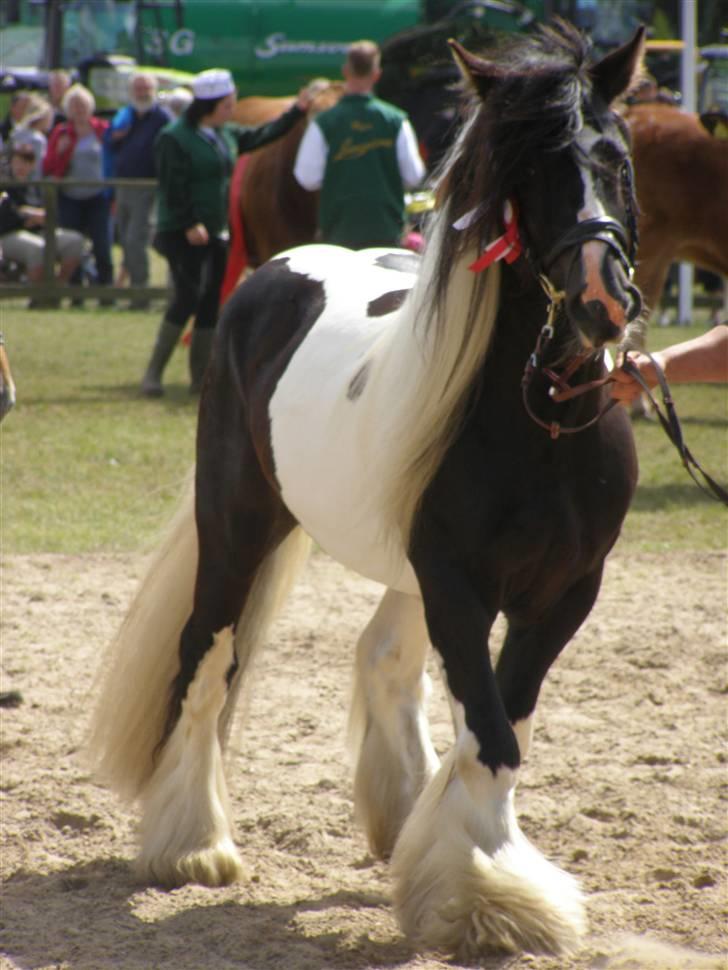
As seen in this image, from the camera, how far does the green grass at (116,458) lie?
7.10 m

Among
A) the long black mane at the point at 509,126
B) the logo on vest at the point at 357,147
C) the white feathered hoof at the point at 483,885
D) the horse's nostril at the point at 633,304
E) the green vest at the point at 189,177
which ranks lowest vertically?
the white feathered hoof at the point at 483,885

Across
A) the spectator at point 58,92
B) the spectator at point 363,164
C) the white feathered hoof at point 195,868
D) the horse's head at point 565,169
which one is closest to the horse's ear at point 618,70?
the horse's head at point 565,169

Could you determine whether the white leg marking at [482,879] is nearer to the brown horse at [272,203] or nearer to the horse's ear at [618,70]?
the horse's ear at [618,70]

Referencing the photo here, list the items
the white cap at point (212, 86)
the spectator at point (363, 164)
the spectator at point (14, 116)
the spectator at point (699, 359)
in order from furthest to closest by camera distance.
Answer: the spectator at point (14, 116)
the white cap at point (212, 86)
the spectator at point (363, 164)
the spectator at point (699, 359)

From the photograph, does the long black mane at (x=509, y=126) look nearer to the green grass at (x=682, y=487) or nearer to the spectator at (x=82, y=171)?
the green grass at (x=682, y=487)

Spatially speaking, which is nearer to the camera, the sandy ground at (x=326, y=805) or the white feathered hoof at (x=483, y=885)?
the white feathered hoof at (x=483, y=885)

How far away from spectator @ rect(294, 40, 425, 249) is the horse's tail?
5516 mm

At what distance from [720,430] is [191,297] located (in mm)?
3803

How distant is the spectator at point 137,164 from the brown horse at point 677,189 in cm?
800

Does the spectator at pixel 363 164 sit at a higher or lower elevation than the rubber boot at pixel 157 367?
higher

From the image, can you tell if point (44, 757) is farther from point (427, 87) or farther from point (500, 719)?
point (427, 87)

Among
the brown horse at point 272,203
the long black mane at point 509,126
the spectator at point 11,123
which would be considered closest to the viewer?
the long black mane at point 509,126

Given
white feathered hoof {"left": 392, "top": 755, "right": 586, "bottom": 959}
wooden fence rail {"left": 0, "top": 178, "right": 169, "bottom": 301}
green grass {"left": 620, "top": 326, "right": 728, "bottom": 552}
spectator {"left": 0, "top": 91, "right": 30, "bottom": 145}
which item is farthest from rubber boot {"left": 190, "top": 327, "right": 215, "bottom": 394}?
spectator {"left": 0, "top": 91, "right": 30, "bottom": 145}

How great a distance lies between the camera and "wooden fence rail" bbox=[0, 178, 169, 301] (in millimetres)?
15000
